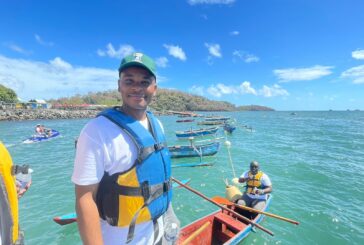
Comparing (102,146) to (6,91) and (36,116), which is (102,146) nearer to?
(36,116)

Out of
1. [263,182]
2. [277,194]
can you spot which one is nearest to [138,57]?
[263,182]

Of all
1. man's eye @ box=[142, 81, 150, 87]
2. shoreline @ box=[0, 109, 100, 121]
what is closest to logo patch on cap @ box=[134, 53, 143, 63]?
man's eye @ box=[142, 81, 150, 87]

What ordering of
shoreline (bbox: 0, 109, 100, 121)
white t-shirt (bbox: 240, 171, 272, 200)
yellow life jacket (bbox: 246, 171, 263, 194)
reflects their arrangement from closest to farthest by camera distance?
white t-shirt (bbox: 240, 171, 272, 200)
yellow life jacket (bbox: 246, 171, 263, 194)
shoreline (bbox: 0, 109, 100, 121)

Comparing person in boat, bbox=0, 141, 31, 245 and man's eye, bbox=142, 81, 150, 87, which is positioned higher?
man's eye, bbox=142, 81, 150, 87

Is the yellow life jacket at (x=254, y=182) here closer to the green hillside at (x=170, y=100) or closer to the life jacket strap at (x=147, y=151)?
the life jacket strap at (x=147, y=151)

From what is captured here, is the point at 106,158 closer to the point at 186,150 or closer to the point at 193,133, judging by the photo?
the point at 186,150

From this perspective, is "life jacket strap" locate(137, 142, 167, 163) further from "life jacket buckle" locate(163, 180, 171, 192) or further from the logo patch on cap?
the logo patch on cap

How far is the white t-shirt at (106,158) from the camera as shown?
1760 millimetres

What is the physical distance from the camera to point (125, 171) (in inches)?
81.9

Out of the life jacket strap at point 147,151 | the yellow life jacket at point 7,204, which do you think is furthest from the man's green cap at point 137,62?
the yellow life jacket at point 7,204

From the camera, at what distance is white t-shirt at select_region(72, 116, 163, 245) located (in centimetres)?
176

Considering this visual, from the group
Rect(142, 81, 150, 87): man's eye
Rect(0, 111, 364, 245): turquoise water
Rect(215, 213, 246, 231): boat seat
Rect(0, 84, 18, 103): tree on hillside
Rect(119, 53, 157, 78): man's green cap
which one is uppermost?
Rect(0, 84, 18, 103): tree on hillside

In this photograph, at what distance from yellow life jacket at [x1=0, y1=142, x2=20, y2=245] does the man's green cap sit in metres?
1.53

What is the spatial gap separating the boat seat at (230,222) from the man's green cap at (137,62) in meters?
6.68
